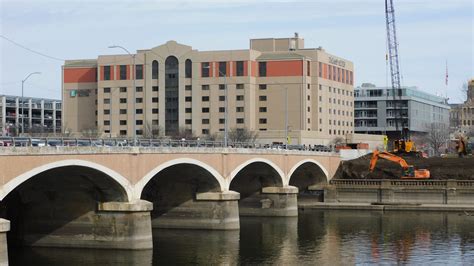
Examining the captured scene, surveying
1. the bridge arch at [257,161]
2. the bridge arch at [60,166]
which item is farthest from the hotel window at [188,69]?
the bridge arch at [60,166]

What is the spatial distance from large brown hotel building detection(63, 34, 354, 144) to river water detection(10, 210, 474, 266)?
76.5 m

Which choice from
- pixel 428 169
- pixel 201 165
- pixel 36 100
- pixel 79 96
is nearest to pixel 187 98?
pixel 79 96

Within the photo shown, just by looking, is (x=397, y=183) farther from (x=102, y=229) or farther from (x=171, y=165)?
(x=102, y=229)

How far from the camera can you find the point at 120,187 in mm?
61500

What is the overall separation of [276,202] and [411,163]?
33258 mm

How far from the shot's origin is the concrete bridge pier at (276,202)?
94.9 meters

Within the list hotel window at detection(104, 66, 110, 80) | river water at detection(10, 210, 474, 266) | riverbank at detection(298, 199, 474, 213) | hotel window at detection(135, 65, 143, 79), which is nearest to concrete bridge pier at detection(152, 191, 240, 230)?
river water at detection(10, 210, 474, 266)

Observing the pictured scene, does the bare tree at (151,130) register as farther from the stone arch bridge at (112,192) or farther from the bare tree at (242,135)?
the stone arch bridge at (112,192)

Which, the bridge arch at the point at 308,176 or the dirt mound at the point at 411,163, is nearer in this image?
the bridge arch at the point at 308,176

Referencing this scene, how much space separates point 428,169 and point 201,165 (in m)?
52.9

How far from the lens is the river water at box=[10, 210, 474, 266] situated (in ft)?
200

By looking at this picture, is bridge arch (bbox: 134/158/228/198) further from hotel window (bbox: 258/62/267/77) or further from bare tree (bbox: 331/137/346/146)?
bare tree (bbox: 331/137/346/146)

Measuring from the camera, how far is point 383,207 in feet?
337

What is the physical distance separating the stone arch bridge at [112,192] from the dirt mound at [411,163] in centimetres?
2984
